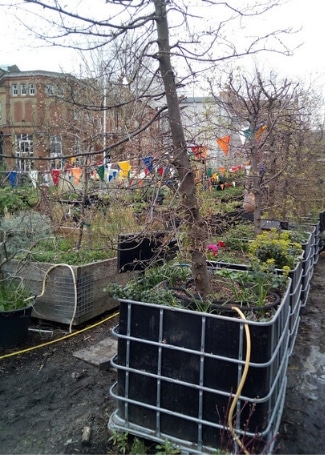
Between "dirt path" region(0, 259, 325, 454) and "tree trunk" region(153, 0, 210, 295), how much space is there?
101cm

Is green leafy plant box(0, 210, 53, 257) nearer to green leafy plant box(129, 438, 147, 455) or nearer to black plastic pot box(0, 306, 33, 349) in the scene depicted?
black plastic pot box(0, 306, 33, 349)

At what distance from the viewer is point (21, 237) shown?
15.0ft

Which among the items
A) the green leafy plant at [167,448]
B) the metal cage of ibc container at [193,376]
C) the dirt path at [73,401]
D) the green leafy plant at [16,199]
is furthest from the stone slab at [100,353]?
the green leafy plant at [16,199]

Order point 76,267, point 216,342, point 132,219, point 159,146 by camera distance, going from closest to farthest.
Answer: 1. point 216,342
2. point 159,146
3. point 76,267
4. point 132,219

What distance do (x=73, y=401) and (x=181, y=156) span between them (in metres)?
1.85

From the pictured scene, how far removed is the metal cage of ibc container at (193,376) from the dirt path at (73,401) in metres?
0.19

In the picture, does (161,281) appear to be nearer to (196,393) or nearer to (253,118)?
(196,393)

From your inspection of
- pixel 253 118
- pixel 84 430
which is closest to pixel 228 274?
pixel 84 430

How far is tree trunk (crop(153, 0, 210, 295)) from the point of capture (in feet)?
7.22

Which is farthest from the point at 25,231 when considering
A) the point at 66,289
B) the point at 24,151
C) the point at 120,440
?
the point at 120,440

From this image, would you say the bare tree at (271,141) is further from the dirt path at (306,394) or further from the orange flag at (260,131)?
the dirt path at (306,394)

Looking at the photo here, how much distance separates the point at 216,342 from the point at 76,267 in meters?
2.26

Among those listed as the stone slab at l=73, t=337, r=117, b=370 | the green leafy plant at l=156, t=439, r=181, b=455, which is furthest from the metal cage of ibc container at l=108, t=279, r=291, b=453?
the stone slab at l=73, t=337, r=117, b=370

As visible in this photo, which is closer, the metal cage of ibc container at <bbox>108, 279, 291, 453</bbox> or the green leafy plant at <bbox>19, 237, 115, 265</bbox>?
the metal cage of ibc container at <bbox>108, 279, 291, 453</bbox>
